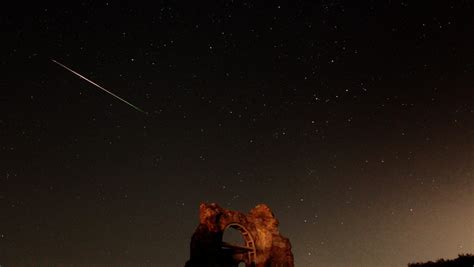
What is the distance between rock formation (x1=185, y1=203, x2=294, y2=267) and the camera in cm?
2219

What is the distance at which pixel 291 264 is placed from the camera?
26.3 metres

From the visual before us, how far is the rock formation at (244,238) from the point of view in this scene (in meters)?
22.2

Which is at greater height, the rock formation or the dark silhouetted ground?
the rock formation

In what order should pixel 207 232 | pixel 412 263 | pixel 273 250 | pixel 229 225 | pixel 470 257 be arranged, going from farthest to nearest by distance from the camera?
pixel 273 250, pixel 229 225, pixel 207 232, pixel 412 263, pixel 470 257

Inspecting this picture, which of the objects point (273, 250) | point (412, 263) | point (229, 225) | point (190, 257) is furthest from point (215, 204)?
point (412, 263)

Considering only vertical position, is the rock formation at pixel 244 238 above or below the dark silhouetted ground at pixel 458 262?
above

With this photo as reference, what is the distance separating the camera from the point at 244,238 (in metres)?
25.5

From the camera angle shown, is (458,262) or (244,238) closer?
(458,262)

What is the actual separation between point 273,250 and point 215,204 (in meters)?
4.69

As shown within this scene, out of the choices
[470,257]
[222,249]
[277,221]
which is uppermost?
[277,221]

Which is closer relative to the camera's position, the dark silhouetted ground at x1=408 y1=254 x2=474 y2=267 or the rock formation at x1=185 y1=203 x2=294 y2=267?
the dark silhouetted ground at x1=408 y1=254 x2=474 y2=267

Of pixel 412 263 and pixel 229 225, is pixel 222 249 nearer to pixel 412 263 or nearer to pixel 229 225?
pixel 229 225

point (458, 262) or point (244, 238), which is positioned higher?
point (244, 238)

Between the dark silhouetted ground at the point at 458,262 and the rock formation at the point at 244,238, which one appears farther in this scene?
the rock formation at the point at 244,238
